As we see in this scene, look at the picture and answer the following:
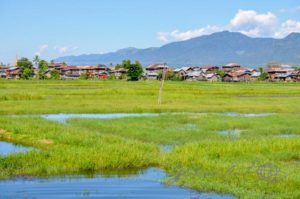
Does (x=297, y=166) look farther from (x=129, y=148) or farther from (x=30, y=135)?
(x=30, y=135)

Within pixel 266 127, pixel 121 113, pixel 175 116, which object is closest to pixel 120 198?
A: pixel 266 127

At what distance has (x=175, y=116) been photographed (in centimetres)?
2677

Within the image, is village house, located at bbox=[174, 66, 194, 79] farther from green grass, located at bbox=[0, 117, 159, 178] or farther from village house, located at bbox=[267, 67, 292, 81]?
green grass, located at bbox=[0, 117, 159, 178]

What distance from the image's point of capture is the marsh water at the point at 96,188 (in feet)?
34.7

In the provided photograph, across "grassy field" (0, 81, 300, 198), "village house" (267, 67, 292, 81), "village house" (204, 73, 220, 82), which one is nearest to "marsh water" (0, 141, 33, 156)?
"grassy field" (0, 81, 300, 198)

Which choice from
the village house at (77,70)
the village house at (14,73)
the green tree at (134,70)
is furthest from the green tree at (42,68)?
the village house at (77,70)

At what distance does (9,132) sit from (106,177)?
373 inches

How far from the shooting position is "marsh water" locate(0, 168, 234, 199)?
1057 cm

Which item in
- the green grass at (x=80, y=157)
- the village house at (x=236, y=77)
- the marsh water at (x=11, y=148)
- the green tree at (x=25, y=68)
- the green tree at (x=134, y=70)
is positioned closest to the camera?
the green grass at (x=80, y=157)

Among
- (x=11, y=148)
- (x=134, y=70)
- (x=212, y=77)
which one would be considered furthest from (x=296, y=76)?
(x=11, y=148)

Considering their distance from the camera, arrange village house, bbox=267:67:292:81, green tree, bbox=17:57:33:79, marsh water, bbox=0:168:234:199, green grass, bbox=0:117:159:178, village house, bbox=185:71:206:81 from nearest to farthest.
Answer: marsh water, bbox=0:168:234:199 < green grass, bbox=0:117:159:178 < green tree, bbox=17:57:33:79 < village house, bbox=267:67:292:81 < village house, bbox=185:71:206:81

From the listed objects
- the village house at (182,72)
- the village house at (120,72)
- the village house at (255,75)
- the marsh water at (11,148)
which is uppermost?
the marsh water at (11,148)

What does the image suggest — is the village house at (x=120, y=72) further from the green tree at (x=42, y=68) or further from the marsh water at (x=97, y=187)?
the marsh water at (x=97, y=187)

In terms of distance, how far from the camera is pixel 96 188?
11.3m
